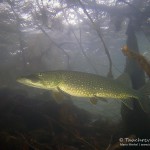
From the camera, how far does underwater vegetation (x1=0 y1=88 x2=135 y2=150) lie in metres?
5.39

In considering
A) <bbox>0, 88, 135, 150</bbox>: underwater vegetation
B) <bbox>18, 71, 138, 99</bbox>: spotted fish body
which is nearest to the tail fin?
<bbox>18, 71, 138, 99</bbox>: spotted fish body

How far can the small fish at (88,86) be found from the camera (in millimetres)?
5062

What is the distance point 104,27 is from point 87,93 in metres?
16.4

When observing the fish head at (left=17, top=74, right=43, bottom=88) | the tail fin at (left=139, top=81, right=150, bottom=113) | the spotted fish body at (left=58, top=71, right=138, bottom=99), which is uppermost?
the fish head at (left=17, top=74, right=43, bottom=88)

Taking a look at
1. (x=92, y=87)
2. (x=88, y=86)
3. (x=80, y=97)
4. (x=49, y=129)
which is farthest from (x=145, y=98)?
(x=80, y=97)

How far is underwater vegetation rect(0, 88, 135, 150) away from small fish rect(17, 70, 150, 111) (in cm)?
98

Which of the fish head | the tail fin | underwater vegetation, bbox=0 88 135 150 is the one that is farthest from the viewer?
underwater vegetation, bbox=0 88 135 150

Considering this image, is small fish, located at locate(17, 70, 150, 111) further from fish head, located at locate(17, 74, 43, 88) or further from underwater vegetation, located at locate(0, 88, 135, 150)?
underwater vegetation, located at locate(0, 88, 135, 150)

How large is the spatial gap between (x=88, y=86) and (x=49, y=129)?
7.93ft

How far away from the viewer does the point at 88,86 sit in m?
5.10

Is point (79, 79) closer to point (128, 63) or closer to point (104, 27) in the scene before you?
point (128, 63)

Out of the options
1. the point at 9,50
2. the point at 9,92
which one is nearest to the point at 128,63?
the point at 9,92

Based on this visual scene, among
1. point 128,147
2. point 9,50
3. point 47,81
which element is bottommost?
point 9,50

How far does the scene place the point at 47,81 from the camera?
5176mm
